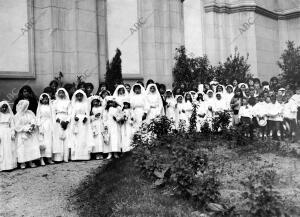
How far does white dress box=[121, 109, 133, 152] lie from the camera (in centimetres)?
1048

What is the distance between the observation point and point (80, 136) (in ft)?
33.2

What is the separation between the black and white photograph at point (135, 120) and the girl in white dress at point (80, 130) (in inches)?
1.0

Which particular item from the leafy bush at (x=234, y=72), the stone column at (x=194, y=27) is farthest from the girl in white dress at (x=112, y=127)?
the stone column at (x=194, y=27)

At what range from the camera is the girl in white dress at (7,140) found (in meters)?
9.07

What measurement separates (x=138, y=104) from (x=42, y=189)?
4.24 metres

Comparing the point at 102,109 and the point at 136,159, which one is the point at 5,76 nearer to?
the point at 102,109

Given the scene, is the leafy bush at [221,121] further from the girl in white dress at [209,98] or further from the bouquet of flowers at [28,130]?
the bouquet of flowers at [28,130]

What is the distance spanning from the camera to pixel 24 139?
9320 mm

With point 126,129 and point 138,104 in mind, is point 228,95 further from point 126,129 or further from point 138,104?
point 126,129

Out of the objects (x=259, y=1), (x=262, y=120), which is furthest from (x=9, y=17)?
(x=259, y=1)

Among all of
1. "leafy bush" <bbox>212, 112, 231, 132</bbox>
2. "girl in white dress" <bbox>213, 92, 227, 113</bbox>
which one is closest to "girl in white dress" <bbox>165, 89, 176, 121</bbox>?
"girl in white dress" <bbox>213, 92, 227, 113</bbox>

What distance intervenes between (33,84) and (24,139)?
428 cm

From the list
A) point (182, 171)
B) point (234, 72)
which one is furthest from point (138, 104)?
point (234, 72)

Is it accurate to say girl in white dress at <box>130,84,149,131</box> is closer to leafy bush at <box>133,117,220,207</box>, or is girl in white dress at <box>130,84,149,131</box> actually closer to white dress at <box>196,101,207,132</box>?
white dress at <box>196,101,207,132</box>
